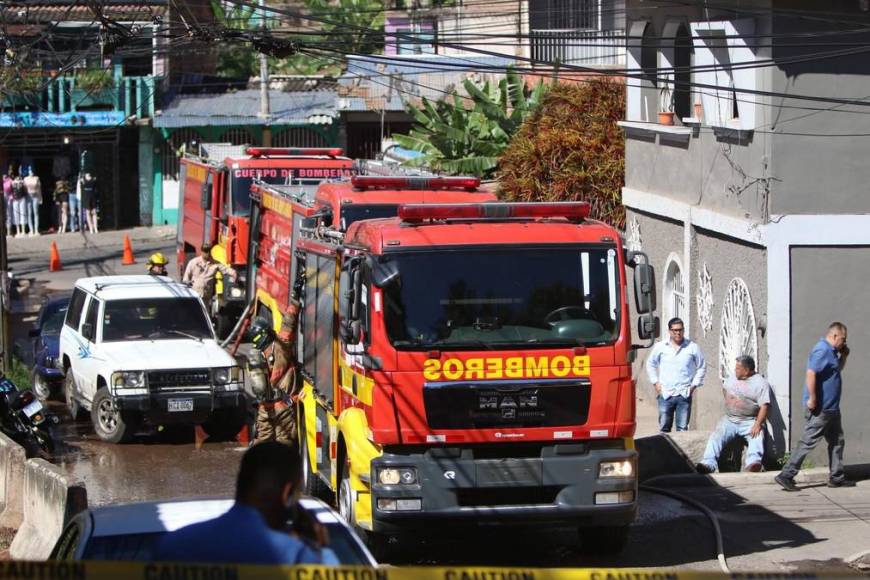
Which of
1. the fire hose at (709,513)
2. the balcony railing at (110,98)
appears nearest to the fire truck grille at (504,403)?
the fire hose at (709,513)

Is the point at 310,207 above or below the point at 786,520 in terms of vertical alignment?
above

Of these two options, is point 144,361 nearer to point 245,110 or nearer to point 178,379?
point 178,379

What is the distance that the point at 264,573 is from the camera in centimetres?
464

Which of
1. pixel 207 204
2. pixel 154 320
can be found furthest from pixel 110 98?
pixel 154 320

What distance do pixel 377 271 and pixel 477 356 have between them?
97 centimetres

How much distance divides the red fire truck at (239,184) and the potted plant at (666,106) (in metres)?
5.38

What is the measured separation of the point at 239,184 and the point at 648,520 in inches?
501

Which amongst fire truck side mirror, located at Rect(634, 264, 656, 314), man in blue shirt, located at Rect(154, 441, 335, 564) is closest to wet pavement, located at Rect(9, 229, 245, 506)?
fire truck side mirror, located at Rect(634, 264, 656, 314)

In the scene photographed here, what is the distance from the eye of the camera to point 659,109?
1847 cm

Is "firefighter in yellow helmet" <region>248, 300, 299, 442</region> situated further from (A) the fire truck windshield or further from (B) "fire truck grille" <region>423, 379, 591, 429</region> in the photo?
(B) "fire truck grille" <region>423, 379, 591, 429</region>

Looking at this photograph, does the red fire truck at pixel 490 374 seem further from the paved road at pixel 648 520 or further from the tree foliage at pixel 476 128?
the tree foliage at pixel 476 128

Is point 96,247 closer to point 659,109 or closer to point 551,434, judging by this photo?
point 659,109

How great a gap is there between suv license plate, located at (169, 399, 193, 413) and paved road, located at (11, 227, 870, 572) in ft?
1.71

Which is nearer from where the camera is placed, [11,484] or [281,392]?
[11,484]
